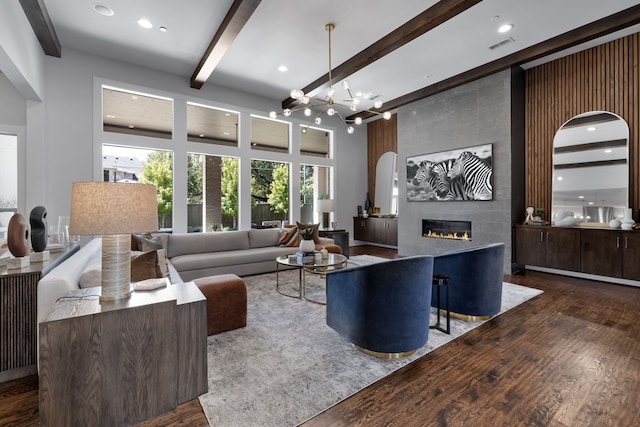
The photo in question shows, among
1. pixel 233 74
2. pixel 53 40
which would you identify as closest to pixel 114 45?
pixel 53 40

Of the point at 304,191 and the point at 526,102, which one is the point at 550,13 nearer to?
the point at 526,102

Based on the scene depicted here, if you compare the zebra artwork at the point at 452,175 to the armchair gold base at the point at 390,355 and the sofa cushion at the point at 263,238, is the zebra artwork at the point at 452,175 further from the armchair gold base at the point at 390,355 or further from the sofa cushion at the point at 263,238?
the armchair gold base at the point at 390,355

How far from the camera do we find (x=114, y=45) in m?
4.33

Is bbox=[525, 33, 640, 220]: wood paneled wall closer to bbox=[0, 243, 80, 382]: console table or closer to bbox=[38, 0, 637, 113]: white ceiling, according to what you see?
bbox=[38, 0, 637, 113]: white ceiling

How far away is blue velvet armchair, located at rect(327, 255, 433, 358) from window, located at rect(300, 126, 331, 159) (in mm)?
5341

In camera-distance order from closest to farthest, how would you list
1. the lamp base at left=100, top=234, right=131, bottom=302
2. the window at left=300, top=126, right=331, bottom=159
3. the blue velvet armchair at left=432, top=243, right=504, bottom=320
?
the lamp base at left=100, top=234, right=131, bottom=302, the blue velvet armchair at left=432, top=243, right=504, bottom=320, the window at left=300, top=126, right=331, bottom=159

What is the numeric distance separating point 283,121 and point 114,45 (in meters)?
3.34

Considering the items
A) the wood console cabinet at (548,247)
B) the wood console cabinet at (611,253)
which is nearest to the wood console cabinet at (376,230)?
the wood console cabinet at (548,247)

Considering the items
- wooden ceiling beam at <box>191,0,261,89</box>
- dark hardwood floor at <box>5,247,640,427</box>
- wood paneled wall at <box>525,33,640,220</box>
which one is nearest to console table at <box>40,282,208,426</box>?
dark hardwood floor at <box>5,247,640,427</box>

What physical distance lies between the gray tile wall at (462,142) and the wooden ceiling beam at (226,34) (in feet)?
14.1

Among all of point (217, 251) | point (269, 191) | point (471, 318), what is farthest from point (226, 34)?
point (471, 318)

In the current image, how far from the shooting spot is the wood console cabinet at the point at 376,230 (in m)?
7.43

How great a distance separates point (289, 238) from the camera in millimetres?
5426

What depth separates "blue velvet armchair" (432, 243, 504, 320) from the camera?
2.82m
